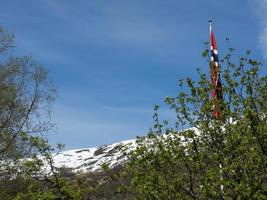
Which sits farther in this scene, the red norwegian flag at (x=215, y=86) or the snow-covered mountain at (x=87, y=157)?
the snow-covered mountain at (x=87, y=157)

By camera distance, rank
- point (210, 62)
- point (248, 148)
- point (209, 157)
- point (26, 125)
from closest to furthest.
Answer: point (248, 148) < point (209, 157) < point (210, 62) < point (26, 125)

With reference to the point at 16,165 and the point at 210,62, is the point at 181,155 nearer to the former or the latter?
the point at 210,62

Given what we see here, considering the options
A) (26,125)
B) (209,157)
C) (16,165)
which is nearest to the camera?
(209,157)

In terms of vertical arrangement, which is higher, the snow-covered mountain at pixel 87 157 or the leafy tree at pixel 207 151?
the snow-covered mountain at pixel 87 157

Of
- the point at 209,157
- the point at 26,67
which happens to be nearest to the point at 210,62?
the point at 209,157

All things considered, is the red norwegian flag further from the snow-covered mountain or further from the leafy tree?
the snow-covered mountain

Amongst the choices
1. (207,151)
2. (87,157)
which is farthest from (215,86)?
(87,157)

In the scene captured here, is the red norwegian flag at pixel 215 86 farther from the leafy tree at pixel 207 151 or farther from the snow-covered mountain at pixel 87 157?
the snow-covered mountain at pixel 87 157

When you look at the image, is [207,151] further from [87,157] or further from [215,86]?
[87,157]

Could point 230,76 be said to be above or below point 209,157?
above

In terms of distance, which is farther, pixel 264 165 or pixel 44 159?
pixel 44 159

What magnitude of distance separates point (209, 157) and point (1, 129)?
66.7ft

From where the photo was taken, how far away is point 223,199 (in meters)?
17.0

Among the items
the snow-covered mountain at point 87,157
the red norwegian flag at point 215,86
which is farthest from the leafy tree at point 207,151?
the snow-covered mountain at point 87,157
